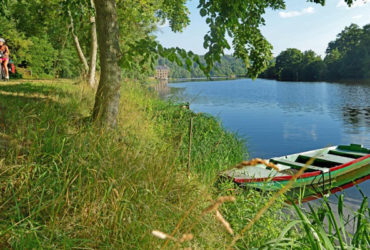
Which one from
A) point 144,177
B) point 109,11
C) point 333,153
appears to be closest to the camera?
point 144,177

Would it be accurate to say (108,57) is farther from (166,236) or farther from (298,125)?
(298,125)

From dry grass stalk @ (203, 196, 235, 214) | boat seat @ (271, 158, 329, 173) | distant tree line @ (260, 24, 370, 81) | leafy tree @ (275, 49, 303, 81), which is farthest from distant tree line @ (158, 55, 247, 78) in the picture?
distant tree line @ (260, 24, 370, 81)

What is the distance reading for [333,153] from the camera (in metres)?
11.9

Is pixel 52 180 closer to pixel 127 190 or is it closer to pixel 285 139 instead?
pixel 127 190

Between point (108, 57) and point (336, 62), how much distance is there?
75.0 m

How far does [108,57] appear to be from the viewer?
557 cm

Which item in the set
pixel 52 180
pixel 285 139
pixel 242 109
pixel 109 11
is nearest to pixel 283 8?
pixel 109 11

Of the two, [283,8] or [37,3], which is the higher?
[37,3]

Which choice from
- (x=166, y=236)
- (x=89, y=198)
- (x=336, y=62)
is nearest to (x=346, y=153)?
(x=89, y=198)

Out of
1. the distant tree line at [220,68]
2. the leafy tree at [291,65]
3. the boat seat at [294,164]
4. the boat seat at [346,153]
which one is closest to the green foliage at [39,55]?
the distant tree line at [220,68]

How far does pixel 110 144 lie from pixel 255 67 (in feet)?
15.4

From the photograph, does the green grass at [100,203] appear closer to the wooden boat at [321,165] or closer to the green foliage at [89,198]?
the green foliage at [89,198]

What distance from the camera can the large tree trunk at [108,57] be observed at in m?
5.35

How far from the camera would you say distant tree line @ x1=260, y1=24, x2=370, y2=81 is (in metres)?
64.4
